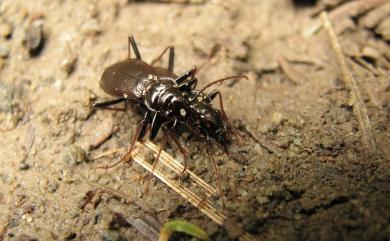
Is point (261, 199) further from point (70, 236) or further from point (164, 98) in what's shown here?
Result: point (70, 236)

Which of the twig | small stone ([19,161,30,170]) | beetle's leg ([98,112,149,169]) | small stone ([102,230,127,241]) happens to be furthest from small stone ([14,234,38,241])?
the twig

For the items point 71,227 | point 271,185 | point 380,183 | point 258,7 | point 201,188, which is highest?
point 258,7

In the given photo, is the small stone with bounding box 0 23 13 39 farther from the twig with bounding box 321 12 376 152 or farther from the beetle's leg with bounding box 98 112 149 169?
the twig with bounding box 321 12 376 152

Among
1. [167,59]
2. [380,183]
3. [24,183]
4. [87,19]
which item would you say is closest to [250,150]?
[380,183]

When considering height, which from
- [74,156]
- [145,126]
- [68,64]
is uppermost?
[68,64]

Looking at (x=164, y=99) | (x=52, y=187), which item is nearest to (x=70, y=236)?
(x=52, y=187)

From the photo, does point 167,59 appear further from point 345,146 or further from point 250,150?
point 345,146

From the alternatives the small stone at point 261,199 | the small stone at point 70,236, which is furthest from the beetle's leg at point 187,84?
the small stone at point 70,236

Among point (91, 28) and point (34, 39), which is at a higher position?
point (91, 28)
